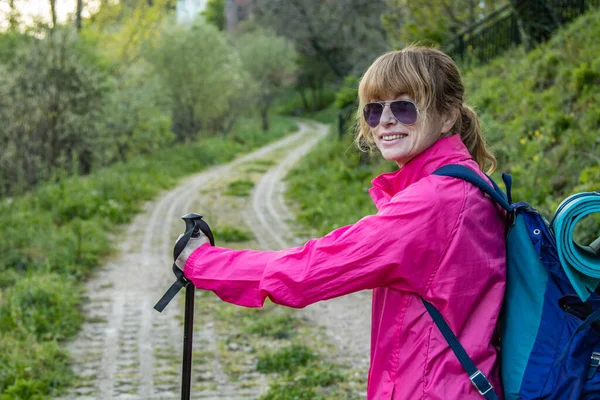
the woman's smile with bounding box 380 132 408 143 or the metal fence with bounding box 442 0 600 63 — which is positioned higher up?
the metal fence with bounding box 442 0 600 63

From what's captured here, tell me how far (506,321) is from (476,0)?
16.9 metres

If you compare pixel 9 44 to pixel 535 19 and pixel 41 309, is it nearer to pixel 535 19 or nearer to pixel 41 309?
pixel 535 19

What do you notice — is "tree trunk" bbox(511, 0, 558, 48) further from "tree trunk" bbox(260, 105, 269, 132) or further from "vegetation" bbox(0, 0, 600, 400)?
"tree trunk" bbox(260, 105, 269, 132)

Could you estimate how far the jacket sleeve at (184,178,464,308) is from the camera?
202cm

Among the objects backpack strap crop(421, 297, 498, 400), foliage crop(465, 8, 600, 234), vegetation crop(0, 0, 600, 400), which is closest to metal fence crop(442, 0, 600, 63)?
vegetation crop(0, 0, 600, 400)

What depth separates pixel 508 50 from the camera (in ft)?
49.5

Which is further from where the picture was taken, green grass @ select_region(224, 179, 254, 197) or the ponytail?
green grass @ select_region(224, 179, 254, 197)

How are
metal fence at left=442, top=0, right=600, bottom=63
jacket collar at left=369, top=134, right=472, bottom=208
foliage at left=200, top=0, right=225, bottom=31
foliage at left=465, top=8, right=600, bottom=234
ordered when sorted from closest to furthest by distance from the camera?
jacket collar at left=369, top=134, right=472, bottom=208
foliage at left=465, top=8, right=600, bottom=234
metal fence at left=442, top=0, right=600, bottom=63
foliage at left=200, top=0, right=225, bottom=31

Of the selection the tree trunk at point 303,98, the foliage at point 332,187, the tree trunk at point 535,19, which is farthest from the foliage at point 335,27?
the tree trunk at point 303,98

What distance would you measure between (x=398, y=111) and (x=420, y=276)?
1.82 feet

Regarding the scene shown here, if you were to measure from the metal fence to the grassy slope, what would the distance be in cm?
56

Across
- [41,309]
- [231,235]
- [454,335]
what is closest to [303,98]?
[231,235]

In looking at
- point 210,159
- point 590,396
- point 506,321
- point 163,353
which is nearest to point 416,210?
point 506,321

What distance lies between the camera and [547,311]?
1.96 meters
